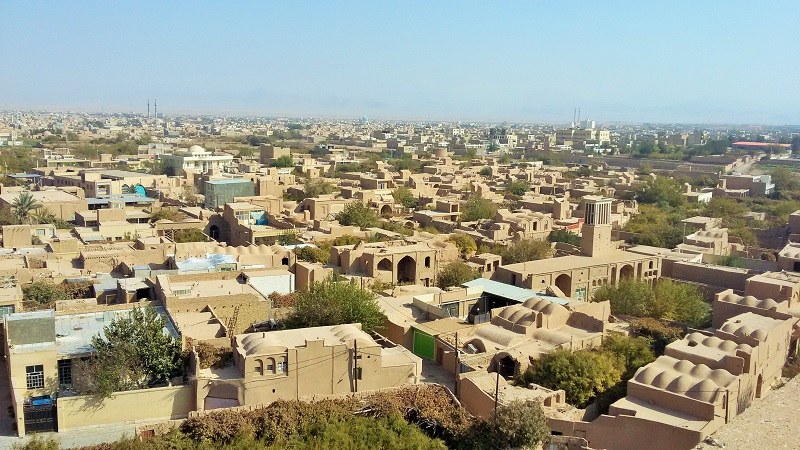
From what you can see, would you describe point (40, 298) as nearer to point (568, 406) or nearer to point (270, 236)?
point (270, 236)

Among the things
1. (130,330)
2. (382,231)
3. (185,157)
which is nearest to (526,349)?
(130,330)

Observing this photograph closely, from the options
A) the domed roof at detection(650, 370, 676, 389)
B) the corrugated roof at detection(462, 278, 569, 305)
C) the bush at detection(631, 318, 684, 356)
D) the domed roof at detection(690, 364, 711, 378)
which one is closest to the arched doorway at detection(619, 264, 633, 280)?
the corrugated roof at detection(462, 278, 569, 305)

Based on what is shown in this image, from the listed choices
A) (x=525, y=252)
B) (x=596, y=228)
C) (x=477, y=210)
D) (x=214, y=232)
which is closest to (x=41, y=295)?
(x=214, y=232)

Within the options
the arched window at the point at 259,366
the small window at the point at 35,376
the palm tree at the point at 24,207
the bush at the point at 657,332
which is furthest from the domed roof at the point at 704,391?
the palm tree at the point at 24,207

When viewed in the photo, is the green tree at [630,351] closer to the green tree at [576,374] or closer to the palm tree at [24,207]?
the green tree at [576,374]

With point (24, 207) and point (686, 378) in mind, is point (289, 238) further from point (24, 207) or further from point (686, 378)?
point (686, 378)

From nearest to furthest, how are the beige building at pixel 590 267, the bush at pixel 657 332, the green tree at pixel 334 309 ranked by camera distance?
the green tree at pixel 334 309, the bush at pixel 657 332, the beige building at pixel 590 267
